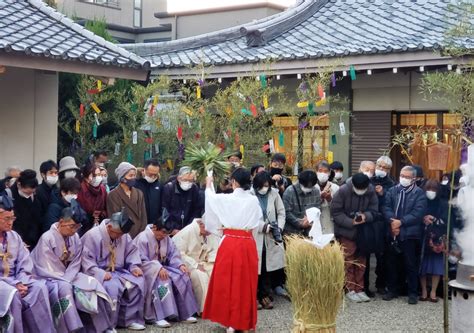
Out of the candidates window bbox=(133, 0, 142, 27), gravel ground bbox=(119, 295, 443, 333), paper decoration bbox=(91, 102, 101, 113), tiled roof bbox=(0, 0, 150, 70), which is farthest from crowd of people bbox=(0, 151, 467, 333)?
window bbox=(133, 0, 142, 27)

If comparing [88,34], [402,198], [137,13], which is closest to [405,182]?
[402,198]

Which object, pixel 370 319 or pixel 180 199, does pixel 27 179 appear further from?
pixel 370 319

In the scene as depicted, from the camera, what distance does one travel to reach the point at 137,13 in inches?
1014

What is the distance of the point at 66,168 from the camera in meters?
9.40

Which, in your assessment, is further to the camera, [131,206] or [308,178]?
[308,178]

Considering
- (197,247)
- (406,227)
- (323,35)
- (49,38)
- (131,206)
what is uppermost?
(323,35)

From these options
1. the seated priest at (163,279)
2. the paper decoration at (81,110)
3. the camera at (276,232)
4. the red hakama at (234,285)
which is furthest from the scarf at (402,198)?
the paper decoration at (81,110)

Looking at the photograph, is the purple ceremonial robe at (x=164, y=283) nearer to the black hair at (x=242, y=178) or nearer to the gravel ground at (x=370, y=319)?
the gravel ground at (x=370, y=319)

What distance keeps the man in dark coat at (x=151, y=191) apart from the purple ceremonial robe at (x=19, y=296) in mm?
2311

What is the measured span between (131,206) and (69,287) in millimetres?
1675

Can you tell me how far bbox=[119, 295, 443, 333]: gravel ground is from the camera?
850 cm

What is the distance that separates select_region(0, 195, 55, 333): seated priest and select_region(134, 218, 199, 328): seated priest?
1.50 m

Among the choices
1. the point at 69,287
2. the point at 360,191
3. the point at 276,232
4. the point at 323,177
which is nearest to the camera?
the point at 69,287

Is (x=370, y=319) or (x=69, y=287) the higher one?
(x=69, y=287)
